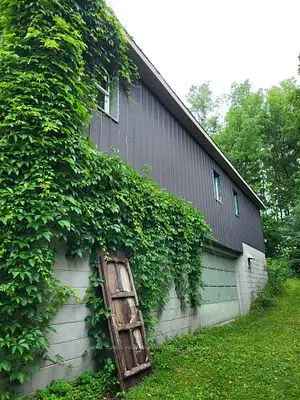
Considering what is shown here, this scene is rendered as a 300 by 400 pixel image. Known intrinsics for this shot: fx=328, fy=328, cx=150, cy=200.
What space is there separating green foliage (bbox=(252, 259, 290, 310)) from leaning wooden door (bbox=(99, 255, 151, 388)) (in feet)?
28.7

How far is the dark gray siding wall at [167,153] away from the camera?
5.66 metres

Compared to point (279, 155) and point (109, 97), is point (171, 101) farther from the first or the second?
point (279, 155)

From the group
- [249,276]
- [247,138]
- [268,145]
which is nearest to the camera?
[249,276]

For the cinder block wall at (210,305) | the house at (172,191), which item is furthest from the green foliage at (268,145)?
the cinder block wall at (210,305)

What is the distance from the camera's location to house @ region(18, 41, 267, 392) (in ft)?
12.2

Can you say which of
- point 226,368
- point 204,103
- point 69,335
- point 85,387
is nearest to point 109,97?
point 69,335

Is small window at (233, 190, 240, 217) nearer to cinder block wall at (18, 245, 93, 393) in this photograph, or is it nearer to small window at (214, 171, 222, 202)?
small window at (214, 171, 222, 202)

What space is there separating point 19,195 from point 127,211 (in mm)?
1775

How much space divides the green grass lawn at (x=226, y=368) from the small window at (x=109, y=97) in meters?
3.96

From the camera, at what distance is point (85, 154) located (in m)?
3.93

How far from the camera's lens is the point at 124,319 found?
13.5 ft

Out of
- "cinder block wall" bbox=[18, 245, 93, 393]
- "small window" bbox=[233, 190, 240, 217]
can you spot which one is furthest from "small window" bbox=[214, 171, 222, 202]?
"cinder block wall" bbox=[18, 245, 93, 393]

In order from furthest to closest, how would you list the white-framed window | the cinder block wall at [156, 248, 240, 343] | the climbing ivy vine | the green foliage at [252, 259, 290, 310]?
the green foliage at [252, 259, 290, 310] → the white-framed window → the cinder block wall at [156, 248, 240, 343] → the climbing ivy vine

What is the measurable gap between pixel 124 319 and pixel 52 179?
197 cm
